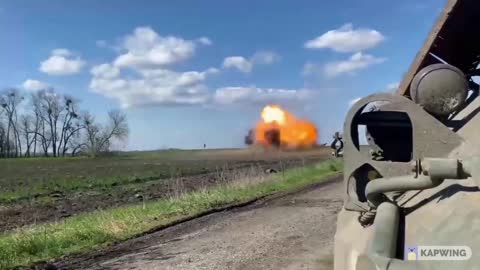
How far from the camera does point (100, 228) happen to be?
1316 centimetres

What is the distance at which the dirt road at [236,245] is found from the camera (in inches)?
355

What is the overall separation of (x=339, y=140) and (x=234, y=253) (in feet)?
21.8

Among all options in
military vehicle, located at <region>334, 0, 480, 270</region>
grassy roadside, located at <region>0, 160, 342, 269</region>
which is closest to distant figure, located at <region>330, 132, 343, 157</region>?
military vehicle, located at <region>334, 0, 480, 270</region>

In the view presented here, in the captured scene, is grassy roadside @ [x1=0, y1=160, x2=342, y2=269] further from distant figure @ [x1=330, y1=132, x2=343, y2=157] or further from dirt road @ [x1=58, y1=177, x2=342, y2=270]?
distant figure @ [x1=330, y1=132, x2=343, y2=157]

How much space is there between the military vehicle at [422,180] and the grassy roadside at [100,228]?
26.7ft

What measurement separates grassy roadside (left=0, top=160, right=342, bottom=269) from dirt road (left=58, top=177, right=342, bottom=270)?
79cm

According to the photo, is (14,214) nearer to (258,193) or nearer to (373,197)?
(258,193)

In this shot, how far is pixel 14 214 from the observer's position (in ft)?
76.2

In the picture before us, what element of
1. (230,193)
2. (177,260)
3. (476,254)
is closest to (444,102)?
(476,254)

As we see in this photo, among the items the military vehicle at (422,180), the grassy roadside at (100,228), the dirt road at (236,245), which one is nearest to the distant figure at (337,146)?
the military vehicle at (422,180)

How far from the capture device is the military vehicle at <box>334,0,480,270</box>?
2484mm

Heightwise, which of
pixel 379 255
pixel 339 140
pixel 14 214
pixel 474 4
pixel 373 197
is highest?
pixel 474 4

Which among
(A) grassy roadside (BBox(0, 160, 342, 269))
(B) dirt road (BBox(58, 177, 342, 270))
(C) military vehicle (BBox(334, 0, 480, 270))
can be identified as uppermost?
(C) military vehicle (BBox(334, 0, 480, 270))

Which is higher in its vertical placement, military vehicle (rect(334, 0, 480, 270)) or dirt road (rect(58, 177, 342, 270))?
military vehicle (rect(334, 0, 480, 270))
